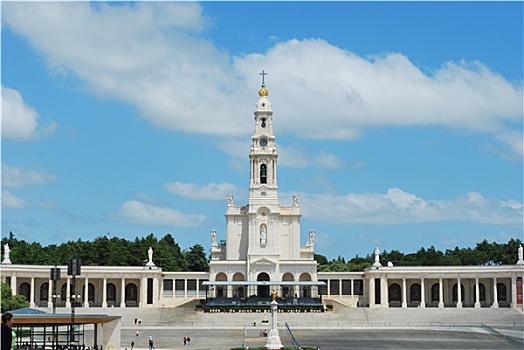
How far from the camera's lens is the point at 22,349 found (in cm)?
5188

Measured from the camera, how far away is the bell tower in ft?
346

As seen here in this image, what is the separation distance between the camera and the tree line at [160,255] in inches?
4710

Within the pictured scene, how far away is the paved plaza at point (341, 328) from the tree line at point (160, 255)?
23529mm

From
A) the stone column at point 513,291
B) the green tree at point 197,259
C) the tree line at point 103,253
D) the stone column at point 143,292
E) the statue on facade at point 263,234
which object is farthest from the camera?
the green tree at point 197,259

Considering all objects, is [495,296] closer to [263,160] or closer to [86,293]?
[263,160]

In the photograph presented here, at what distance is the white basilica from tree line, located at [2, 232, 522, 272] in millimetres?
14917

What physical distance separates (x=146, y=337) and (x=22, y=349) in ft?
71.7

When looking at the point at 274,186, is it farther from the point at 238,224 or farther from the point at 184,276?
the point at 184,276

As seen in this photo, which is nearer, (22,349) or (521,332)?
(22,349)

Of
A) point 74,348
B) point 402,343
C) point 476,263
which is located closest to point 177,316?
point 402,343

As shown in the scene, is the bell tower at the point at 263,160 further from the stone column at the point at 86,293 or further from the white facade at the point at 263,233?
the stone column at the point at 86,293

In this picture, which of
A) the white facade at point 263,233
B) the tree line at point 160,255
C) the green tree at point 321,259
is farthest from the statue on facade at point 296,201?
the green tree at point 321,259

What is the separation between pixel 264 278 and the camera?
104m

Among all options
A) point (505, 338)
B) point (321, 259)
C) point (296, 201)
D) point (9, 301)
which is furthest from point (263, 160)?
point (321, 259)
